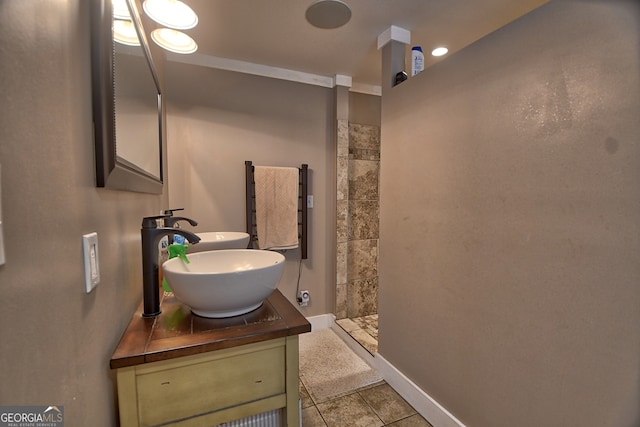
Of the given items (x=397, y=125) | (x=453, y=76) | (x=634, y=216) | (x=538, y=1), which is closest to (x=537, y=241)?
(x=634, y=216)

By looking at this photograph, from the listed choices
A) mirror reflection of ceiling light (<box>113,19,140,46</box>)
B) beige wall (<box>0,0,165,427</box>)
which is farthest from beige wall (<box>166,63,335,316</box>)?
beige wall (<box>0,0,165,427</box>)

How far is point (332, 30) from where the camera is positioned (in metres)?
1.80

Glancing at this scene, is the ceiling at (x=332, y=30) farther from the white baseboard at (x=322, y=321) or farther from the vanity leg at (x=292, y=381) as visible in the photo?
the white baseboard at (x=322, y=321)

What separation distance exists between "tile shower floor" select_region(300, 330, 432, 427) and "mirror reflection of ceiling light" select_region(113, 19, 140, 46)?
195cm

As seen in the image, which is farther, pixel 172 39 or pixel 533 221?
pixel 172 39

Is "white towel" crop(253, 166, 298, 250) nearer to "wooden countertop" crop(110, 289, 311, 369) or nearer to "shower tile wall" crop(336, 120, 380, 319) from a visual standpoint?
"shower tile wall" crop(336, 120, 380, 319)

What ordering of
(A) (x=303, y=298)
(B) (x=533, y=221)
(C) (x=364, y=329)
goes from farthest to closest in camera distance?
(A) (x=303, y=298) < (C) (x=364, y=329) < (B) (x=533, y=221)

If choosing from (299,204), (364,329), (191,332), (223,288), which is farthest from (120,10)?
(364,329)

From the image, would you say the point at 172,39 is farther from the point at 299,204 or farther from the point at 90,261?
the point at 299,204

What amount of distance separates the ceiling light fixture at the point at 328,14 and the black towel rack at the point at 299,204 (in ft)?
3.59

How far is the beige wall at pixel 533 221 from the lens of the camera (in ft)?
2.82

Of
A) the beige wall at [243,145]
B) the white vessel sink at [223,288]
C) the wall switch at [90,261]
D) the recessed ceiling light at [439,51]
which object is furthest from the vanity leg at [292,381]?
the recessed ceiling light at [439,51]

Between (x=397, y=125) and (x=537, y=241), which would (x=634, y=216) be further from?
(x=397, y=125)

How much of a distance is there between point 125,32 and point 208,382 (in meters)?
1.11
